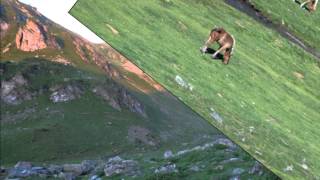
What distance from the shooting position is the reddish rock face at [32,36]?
28031 mm

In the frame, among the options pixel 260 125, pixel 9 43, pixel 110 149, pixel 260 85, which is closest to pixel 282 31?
pixel 260 85

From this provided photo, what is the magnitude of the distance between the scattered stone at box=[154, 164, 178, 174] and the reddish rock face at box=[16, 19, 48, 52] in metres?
8.40

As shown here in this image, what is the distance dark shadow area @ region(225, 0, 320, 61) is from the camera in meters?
40.7

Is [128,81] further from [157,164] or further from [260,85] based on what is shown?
[260,85]

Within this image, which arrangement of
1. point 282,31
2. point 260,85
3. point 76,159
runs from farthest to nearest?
point 282,31, point 260,85, point 76,159

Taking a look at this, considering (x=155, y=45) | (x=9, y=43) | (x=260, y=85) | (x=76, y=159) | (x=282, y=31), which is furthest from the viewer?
(x=282, y=31)

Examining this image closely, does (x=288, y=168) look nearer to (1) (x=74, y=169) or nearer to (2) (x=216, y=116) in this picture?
(2) (x=216, y=116)

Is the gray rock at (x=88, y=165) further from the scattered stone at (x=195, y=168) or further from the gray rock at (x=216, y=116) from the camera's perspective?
the gray rock at (x=216, y=116)

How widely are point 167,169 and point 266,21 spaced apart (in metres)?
13.5

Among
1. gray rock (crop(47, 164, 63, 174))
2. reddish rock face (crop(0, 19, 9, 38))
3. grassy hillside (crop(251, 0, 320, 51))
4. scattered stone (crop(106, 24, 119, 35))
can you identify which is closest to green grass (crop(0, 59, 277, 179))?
gray rock (crop(47, 164, 63, 174))

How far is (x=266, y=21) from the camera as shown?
1617 inches

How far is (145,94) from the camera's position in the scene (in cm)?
3089

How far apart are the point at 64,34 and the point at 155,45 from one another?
5762mm

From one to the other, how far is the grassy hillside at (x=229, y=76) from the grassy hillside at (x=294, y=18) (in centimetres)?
403
